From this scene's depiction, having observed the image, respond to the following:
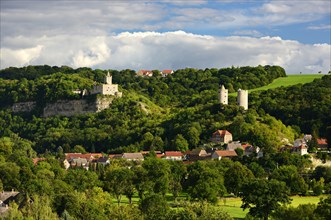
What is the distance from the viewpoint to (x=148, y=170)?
293ft

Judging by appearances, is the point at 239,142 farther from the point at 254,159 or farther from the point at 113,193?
the point at 113,193

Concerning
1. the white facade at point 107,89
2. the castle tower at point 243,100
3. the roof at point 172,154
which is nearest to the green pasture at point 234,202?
the roof at point 172,154

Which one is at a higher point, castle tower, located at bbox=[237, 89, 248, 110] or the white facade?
the white facade

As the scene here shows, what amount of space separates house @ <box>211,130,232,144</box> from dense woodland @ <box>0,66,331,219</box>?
77.4 inches

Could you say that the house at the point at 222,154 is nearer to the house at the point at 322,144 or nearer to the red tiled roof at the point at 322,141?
the house at the point at 322,144

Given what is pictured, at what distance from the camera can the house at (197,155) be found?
11356 centimetres

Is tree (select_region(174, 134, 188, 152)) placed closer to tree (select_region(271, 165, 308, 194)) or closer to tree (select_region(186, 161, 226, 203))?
tree (select_region(186, 161, 226, 203))

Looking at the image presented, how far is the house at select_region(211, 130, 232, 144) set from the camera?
122562 millimetres

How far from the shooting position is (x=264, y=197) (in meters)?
68.6

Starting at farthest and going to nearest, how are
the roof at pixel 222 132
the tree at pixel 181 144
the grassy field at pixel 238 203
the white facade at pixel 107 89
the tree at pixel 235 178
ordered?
1. the white facade at pixel 107 89
2. the tree at pixel 181 144
3. the roof at pixel 222 132
4. the tree at pixel 235 178
5. the grassy field at pixel 238 203

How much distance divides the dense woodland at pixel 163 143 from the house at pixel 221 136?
6.45ft

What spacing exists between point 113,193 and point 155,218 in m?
23.4

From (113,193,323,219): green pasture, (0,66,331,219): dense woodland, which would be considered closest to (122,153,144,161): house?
(0,66,331,219): dense woodland

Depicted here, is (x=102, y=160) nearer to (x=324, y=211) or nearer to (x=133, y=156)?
(x=133, y=156)
